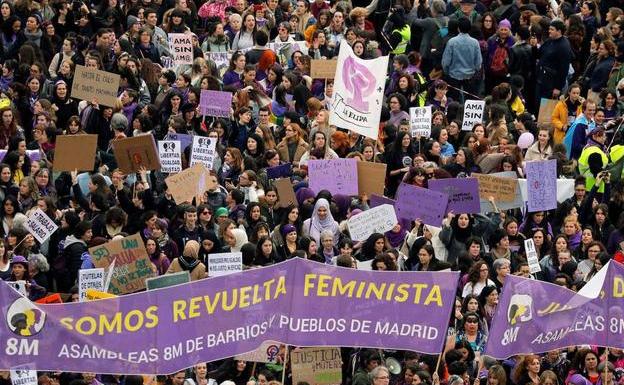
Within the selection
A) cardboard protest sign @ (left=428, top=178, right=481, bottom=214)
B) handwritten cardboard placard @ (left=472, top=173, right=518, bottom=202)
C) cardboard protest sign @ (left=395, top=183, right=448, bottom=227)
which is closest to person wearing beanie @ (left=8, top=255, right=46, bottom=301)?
cardboard protest sign @ (left=395, top=183, right=448, bottom=227)

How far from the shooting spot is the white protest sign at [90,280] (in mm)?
23484

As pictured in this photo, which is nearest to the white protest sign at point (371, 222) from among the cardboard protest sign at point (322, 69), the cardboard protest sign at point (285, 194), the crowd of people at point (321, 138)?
the crowd of people at point (321, 138)

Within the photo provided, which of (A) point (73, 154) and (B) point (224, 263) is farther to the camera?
(A) point (73, 154)

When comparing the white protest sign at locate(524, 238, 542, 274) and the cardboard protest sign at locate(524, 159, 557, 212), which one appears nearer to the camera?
the white protest sign at locate(524, 238, 542, 274)

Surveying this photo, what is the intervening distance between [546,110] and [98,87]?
518 cm

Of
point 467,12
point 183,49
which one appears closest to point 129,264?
point 183,49

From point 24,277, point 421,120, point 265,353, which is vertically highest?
point 421,120

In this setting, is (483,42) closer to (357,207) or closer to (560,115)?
(560,115)

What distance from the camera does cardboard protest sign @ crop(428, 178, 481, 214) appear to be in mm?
25609

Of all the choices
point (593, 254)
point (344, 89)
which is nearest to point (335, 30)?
point (344, 89)

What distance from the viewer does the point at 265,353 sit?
22.9m

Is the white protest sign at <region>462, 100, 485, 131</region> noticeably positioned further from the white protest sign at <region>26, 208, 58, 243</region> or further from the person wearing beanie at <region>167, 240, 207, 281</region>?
the white protest sign at <region>26, 208, 58, 243</region>

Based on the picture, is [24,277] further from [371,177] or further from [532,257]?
[532,257]

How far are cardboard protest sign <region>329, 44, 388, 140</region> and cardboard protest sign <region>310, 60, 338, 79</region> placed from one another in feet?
6.37
